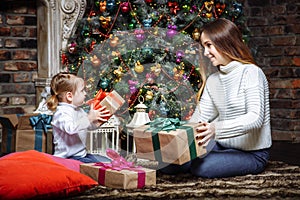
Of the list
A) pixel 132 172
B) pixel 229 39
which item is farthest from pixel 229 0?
pixel 132 172

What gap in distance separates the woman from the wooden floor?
72 centimetres

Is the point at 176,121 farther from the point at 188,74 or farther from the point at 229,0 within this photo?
the point at 229,0

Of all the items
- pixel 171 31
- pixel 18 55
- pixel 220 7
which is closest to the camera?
pixel 171 31

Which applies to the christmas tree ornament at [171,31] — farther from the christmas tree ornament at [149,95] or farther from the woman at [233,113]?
the woman at [233,113]

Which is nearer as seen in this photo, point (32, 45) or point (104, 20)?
point (104, 20)

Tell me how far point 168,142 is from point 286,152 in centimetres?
169

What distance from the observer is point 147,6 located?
362cm

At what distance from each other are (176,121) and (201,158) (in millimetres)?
230

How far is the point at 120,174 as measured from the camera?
6.91 ft

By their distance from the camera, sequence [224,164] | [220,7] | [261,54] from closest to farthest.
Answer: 1. [224,164]
2. [220,7]
3. [261,54]

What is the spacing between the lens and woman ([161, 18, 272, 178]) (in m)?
2.34

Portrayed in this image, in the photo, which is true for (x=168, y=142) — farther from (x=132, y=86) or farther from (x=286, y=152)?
(x=286, y=152)

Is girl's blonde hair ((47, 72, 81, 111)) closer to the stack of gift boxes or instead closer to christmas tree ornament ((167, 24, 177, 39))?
the stack of gift boxes

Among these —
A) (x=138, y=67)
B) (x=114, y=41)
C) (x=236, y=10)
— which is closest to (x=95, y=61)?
(x=114, y=41)
